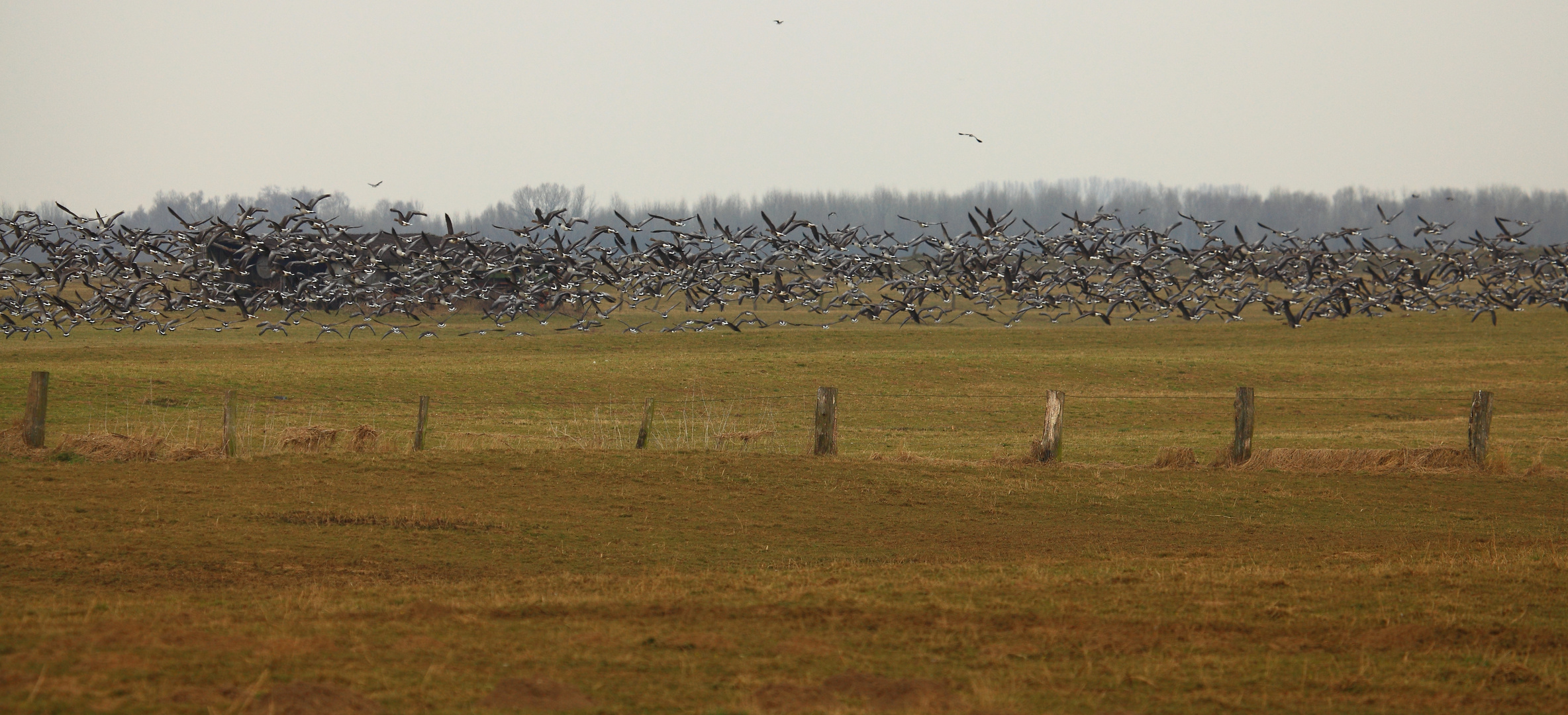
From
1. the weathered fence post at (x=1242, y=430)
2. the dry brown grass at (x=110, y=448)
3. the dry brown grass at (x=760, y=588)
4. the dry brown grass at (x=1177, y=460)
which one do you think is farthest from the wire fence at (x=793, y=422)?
the dry brown grass at (x=760, y=588)

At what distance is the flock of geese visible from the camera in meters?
46.2

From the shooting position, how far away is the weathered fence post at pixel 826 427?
741 inches

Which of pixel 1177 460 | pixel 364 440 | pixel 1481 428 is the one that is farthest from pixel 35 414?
pixel 1481 428

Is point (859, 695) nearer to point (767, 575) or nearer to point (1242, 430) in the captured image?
point (767, 575)

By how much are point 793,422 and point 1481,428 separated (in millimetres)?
13689

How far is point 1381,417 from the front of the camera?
3141 centimetres

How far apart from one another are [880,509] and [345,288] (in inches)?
1547

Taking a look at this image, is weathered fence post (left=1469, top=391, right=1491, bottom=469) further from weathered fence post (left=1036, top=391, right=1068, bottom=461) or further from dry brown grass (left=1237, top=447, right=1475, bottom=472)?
weathered fence post (left=1036, top=391, right=1068, bottom=461)

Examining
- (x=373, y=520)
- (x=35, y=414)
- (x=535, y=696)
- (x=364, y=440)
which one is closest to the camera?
(x=535, y=696)

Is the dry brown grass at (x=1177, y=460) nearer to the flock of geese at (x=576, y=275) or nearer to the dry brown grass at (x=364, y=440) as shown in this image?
A: the dry brown grass at (x=364, y=440)

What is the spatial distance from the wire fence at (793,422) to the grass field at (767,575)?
0.30 m

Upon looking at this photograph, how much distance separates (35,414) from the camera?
17359mm

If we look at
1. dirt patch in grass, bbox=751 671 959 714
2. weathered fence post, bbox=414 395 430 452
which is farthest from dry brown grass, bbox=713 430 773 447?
dirt patch in grass, bbox=751 671 959 714

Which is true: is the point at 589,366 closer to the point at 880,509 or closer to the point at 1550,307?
the point at 880,509
